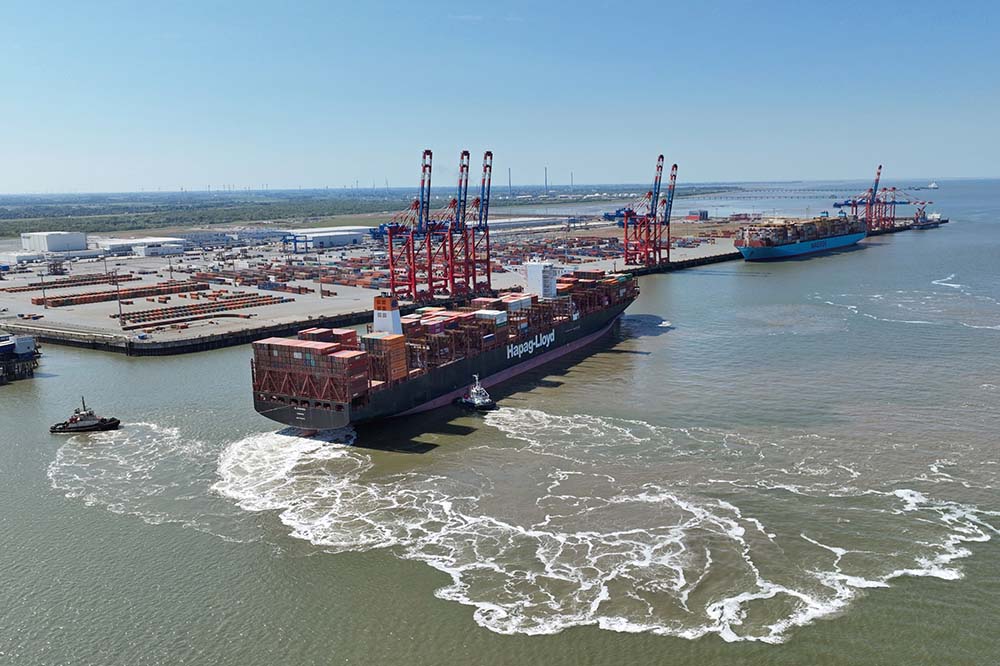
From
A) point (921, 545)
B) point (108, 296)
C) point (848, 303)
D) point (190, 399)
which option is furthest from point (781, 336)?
point (108, 296)

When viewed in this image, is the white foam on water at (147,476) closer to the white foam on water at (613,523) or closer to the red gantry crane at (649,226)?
the white foam on water at (613,523)

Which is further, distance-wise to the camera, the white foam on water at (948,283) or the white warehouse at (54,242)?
the white warehouse at (54,242)

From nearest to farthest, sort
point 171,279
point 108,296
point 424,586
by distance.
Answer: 1. point 424,586
2. point 108,296
3. point 171,279

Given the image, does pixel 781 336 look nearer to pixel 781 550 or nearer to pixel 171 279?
pixel 781 550

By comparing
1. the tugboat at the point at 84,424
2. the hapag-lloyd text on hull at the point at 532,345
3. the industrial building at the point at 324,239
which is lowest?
the tugboat at the point at 84,424

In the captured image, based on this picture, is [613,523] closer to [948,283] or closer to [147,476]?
[147,476]

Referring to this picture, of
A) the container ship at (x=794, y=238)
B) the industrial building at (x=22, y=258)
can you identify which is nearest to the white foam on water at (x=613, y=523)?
the container ship at (x=794, y=238)
